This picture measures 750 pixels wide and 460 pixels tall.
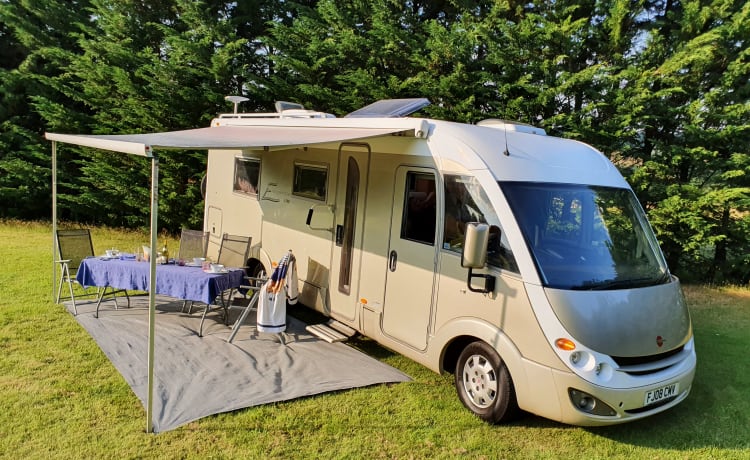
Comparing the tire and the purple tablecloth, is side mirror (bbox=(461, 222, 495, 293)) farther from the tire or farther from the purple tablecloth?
the purple tablecloth

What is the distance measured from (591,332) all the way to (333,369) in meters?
2.41

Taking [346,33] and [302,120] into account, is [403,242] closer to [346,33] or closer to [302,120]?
[302,120]

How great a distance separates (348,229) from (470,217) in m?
1.71

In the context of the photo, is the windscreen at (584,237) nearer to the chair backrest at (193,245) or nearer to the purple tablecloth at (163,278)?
the purple tablecloth at (163,278)

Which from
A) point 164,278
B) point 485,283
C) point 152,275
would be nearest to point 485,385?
point 485,283

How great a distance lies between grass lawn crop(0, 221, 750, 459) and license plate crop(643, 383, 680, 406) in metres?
0.40

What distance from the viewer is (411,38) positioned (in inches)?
394

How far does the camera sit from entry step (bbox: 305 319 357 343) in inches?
213

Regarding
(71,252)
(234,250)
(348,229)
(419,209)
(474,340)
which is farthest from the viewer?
(234,250)

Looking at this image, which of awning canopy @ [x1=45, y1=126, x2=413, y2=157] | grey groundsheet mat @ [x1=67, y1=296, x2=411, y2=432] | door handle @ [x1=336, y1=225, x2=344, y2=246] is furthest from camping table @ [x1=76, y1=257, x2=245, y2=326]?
awning canopy @ [x1=45, y1=126, x2=413, y2=157]

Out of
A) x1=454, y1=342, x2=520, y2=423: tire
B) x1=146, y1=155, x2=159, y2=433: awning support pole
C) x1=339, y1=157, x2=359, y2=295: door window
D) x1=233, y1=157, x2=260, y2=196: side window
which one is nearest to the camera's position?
x1=146, y1=155, x2=159, y2=433: awning support pole

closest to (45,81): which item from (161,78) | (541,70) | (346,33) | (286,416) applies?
(161,78)

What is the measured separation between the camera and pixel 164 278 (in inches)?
226

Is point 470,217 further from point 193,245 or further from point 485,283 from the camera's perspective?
point 193,245
